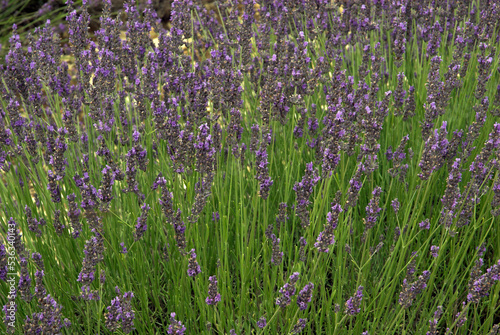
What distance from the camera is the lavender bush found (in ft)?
6.02

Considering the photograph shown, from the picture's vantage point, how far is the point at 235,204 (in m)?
2.37

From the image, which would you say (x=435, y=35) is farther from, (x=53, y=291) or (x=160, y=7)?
(x=160, y=7)

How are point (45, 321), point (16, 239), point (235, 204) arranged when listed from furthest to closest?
point (235, 204) < point (16, 239) < point (45, 321)

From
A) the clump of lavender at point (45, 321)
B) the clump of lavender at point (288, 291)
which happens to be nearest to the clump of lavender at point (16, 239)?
the clump of lavender at point (45, 321)

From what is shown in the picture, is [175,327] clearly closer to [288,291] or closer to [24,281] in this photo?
[288,291]

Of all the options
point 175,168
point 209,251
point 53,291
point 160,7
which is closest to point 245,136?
point 209,251

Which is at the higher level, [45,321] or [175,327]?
[45,321]

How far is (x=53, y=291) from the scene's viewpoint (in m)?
2.17

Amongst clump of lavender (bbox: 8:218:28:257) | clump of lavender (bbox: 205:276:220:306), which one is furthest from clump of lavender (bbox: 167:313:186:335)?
clump of lavender (bbox: 8:218:28:257)

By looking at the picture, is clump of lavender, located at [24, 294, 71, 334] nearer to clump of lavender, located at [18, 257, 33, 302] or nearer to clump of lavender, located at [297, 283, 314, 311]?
clump of lavender, located at [18, 257, 33, 302]

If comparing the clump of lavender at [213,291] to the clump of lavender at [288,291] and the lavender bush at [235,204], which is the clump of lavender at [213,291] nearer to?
the lavender bush at [235,204]

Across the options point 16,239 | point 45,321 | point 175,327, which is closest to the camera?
point 45,321

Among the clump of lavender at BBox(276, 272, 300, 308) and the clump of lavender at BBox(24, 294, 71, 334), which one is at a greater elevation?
the clump of lavender at BBox(24, 294, 71, 334)

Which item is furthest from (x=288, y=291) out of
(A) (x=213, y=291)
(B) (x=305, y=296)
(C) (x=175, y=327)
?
(C) (x=175, y=327)
